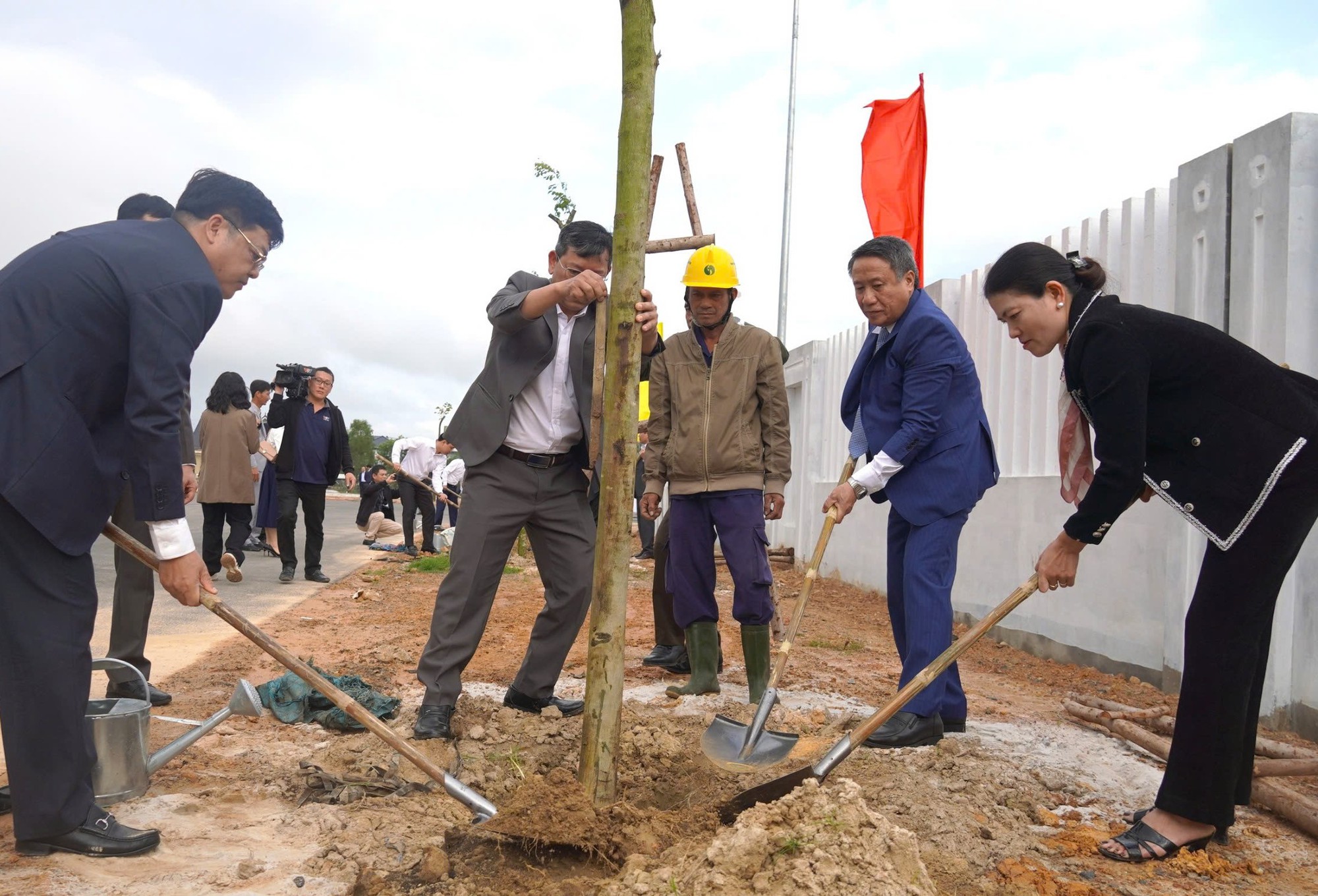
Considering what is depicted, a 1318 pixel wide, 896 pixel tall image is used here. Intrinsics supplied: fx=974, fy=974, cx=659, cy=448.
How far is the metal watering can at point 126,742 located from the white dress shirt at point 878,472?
99.1 inches

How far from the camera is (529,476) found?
408 centimetres

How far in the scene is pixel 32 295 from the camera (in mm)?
2740

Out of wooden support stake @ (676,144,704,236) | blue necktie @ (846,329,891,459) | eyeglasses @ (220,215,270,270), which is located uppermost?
wooden support stake @ (676,144,704,236)

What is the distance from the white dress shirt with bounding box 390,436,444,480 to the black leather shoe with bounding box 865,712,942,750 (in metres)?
10.2

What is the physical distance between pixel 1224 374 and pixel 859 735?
1611mm

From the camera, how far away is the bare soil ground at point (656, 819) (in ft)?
8.20

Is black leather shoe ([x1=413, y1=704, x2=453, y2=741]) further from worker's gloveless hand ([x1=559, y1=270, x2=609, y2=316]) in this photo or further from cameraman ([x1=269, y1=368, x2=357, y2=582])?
cameraman ([x1=269, y1=368, x2=357, y2=582])

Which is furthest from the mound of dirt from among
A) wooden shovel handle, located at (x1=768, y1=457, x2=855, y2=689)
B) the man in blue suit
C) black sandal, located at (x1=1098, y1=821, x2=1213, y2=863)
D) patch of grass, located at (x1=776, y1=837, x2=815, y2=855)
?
the man in blue suit

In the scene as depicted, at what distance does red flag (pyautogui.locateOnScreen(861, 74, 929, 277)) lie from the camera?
952cm

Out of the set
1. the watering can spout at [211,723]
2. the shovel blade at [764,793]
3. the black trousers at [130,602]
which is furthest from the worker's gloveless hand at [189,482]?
the shovel blade at [764,793]

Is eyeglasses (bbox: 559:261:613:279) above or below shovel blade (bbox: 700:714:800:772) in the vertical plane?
above

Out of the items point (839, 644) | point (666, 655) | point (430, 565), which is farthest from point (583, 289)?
point (430, 565)

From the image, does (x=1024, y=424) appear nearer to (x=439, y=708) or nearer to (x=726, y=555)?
(x=726, y=555)

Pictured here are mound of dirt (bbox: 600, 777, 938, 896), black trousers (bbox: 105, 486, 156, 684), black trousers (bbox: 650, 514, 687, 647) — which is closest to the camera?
mound of dirt (bbox: 600, 777, 938, 896)
